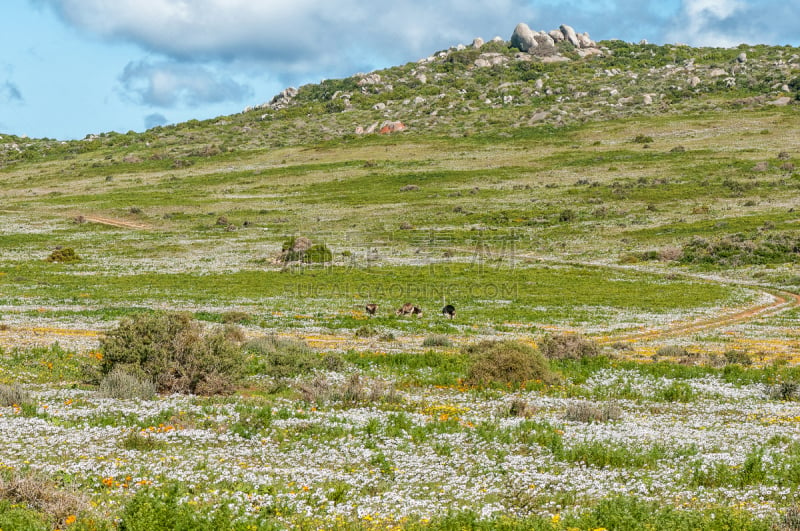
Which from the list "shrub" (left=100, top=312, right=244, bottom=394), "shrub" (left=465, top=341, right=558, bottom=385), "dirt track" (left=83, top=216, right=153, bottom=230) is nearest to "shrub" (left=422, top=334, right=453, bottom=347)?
"shrub" (left=465, top=341, right=558, bottom=385)

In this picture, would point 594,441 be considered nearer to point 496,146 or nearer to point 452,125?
point 496,146

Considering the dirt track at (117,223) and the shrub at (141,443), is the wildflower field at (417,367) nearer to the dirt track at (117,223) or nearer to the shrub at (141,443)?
the shrub at (141,443)

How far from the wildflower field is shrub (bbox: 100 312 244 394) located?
85 millimetres

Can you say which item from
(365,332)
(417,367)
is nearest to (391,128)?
(365,332)

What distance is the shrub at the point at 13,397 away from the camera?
16.7m

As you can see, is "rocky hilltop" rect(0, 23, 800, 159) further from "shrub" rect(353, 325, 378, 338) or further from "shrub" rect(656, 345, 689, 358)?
"shrub" rect(656, 345, 689, 358)

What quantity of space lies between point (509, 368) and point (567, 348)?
5.41 metres

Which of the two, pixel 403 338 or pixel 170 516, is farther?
pixel 403 338

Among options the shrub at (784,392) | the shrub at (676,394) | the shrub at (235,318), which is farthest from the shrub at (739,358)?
the shrub at (235,318)

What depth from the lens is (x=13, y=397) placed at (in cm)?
1683

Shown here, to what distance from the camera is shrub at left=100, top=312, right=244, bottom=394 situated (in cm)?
1930

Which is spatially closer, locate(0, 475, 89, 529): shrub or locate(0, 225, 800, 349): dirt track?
locate(0, 475, 89, 529): shrub

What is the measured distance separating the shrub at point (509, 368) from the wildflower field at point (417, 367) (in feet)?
0.25

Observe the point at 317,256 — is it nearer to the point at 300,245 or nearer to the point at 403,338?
the point at 300,245
